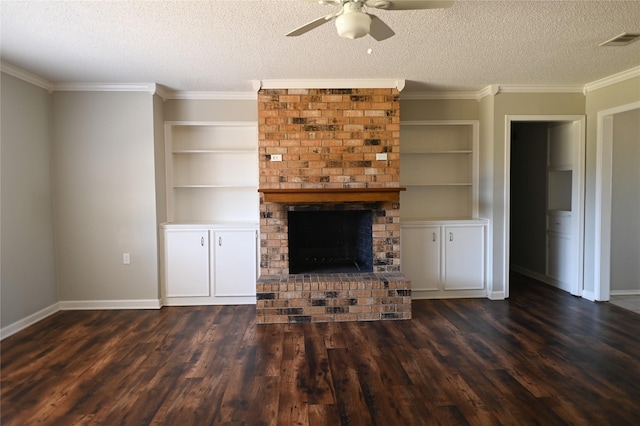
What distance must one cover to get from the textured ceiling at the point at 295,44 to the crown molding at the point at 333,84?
0.30ft

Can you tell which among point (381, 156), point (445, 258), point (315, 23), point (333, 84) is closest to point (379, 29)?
point (315, 23)

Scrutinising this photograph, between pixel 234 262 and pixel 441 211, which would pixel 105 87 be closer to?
pixel 234 262

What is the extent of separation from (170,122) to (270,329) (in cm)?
259

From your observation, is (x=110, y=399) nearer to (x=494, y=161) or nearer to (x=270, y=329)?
(x=270, y=329)

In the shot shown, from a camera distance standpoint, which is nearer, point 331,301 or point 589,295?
point 331,301

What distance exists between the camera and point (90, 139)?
12.3ft

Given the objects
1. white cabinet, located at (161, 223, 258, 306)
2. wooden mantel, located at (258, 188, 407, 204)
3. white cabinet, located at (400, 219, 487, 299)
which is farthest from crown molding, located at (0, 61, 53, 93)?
white cabinet, located at (400, 219, 487, 299)

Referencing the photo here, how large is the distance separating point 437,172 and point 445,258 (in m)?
1.10

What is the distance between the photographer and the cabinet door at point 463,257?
4055 mm

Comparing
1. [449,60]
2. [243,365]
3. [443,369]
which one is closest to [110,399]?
[243,365]

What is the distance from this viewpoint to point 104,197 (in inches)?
149

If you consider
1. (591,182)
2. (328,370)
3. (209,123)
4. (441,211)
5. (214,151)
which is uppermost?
(209,123)

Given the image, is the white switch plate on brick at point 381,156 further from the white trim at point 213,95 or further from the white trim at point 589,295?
the white trim at point 589,295

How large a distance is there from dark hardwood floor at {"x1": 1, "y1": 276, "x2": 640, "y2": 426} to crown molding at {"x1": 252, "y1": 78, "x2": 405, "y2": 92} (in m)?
2.34
